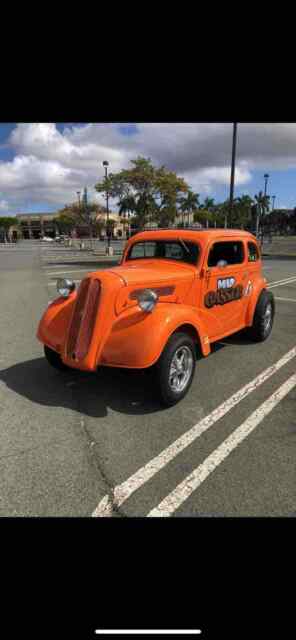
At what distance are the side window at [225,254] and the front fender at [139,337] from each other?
1.27 m

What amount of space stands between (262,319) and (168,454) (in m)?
3.31

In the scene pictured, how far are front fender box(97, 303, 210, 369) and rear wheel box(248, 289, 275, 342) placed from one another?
2296 mm

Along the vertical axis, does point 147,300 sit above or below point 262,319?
above

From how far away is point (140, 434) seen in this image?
9.95 ft

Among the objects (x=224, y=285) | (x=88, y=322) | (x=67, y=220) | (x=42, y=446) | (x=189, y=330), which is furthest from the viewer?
(x=67, y=220)

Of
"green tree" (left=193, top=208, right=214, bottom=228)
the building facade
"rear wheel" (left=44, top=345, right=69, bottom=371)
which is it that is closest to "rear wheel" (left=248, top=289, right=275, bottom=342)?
"rear wheel" (left=44, top=345, right=69, bottom=371)

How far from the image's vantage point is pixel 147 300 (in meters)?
3.26

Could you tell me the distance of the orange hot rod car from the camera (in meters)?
3.29

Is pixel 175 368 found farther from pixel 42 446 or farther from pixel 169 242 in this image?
pixel 169 242

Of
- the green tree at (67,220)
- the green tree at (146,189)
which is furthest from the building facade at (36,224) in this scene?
the green tree at (146,189)

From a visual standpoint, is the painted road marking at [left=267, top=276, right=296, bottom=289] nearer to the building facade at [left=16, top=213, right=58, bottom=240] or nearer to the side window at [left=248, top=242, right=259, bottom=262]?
the side window at [left=248, top=242, right=259, bottom=262]

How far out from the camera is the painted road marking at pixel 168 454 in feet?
7.45
